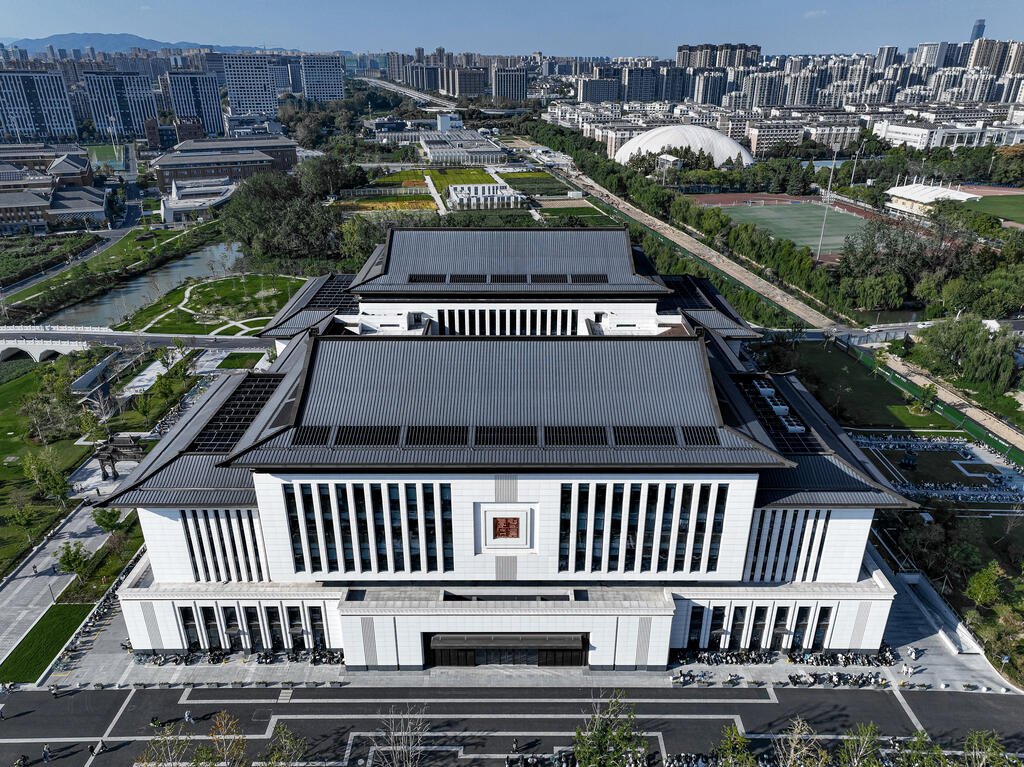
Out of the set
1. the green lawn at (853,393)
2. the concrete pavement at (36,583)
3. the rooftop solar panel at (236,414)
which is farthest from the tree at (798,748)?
the concrete pavement at (36,583)

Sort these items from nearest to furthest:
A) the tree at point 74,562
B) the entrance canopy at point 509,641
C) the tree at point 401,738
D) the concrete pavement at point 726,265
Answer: the tree at point 401,738 → the entrance canopy at point 509,641 → the tree at point 74,562 → the concrete pavement at point 726,265

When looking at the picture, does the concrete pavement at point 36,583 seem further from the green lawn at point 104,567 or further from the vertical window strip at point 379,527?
the vertical window strip at point 379,527

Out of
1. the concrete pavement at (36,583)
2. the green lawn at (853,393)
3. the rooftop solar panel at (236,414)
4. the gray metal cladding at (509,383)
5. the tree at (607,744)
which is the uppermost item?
the gray metal cladding at (509,383)

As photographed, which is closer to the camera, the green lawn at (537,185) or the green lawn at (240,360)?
the green lawn at (240,360)

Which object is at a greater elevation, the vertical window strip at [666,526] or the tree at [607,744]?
the vertical window strip at [666,526]

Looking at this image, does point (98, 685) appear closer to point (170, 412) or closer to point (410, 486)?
point (410, 486)
